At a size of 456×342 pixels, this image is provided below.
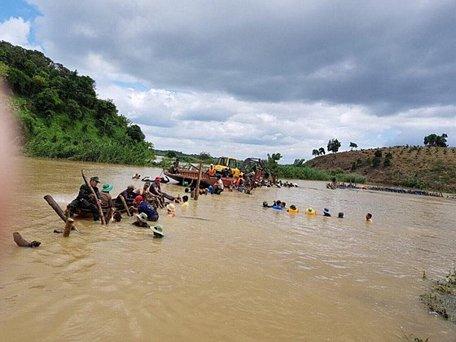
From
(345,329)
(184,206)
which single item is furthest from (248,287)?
(184,206)

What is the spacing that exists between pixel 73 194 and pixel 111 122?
4998 cm

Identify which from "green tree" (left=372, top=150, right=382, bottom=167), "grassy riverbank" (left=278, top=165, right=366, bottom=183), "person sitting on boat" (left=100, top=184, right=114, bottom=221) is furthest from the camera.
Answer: "green tree" (left=372, top=150, right=382, bottom=167)

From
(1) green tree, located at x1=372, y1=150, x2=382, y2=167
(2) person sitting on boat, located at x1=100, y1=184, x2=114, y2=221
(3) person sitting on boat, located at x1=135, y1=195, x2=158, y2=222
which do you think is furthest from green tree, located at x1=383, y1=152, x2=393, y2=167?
(2) person sitting on boat, located at x1=100, y1=184, x2=114, y2=221

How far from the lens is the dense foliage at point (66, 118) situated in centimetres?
4691

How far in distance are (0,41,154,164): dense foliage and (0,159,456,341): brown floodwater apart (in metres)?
35.2

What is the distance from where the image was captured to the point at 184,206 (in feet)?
59.5

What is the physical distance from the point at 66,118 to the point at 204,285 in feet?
182

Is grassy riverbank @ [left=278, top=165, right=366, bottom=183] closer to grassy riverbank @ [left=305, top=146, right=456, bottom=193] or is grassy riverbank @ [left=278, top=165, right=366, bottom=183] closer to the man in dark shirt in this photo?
grassy riverbank @ [left=305, top=146, right=456, bottom=193]

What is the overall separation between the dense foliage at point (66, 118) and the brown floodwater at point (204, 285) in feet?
115

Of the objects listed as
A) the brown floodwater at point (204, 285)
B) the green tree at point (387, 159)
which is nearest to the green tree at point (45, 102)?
the brown floodwater at point (204, 285)

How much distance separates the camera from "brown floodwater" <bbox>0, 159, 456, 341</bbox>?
555 centimetres

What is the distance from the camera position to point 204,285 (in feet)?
24.9

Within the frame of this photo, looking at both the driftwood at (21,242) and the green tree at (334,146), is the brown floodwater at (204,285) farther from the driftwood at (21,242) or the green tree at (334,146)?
the green tree at (334,146)

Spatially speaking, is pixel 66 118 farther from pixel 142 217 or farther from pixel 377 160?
pixel 377 160
